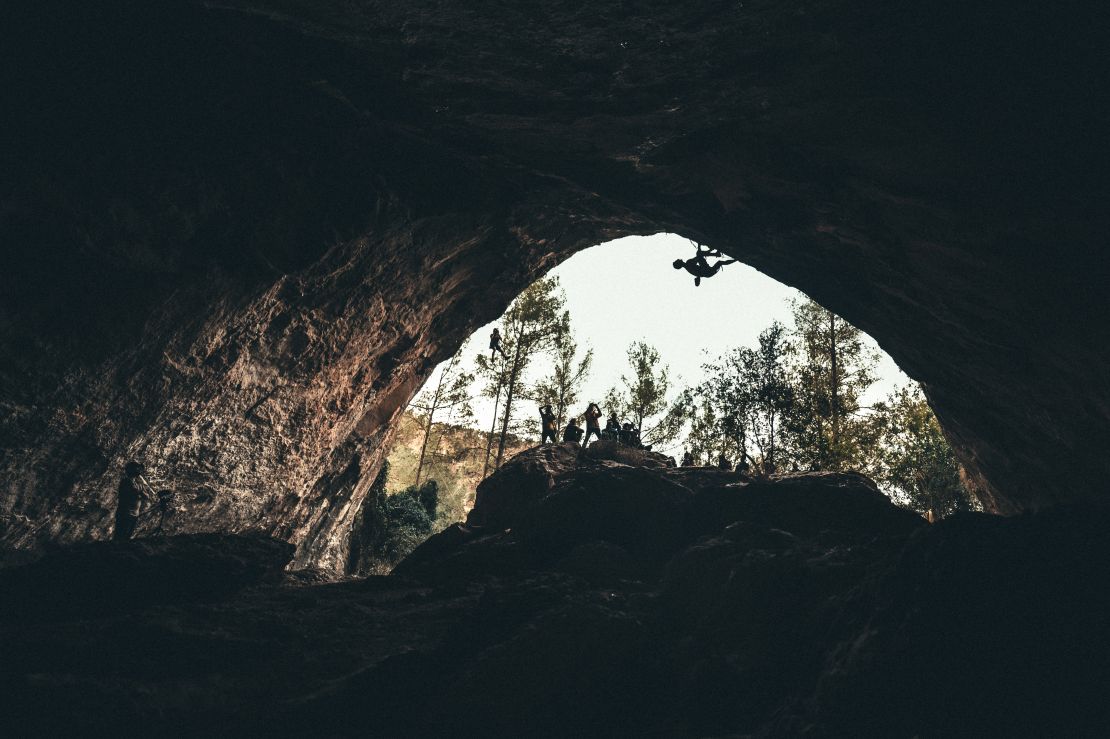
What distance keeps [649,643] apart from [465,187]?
11.2 m

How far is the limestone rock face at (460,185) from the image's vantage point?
26.3 ft

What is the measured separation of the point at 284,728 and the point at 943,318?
13.9 m

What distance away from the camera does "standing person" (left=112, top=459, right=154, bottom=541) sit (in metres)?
11.6

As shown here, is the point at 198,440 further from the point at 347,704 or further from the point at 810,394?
the point at 810,394

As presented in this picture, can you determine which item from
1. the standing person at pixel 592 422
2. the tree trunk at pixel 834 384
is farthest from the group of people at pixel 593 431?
the tree trunk at pixel 834 384

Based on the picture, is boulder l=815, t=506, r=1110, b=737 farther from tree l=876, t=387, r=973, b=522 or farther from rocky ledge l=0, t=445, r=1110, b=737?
Result: tree l=876, t=387, r=973, b=522

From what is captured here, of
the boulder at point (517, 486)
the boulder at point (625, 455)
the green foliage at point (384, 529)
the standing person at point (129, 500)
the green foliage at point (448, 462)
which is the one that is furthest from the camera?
the green foliage at point (448, 462)

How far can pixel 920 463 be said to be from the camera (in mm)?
26469

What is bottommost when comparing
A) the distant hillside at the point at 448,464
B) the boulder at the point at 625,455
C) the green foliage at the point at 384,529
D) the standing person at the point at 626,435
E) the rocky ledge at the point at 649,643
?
the rocky ledge at the point at 649,643

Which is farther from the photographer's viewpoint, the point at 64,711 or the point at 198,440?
the point at 198,440

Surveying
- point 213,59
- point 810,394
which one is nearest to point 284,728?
point 213,59

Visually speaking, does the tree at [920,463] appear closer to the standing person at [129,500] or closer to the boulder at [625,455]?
the boulder at [625,455]

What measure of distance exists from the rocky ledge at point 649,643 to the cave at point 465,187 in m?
0.58

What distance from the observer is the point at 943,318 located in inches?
468
